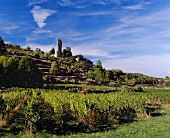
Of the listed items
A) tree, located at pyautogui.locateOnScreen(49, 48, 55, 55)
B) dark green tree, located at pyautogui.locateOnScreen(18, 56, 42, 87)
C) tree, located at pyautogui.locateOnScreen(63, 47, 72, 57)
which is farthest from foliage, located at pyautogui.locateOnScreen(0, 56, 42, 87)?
tree, located at pyautogui.locateOnScreen(63, 47, 72, 57)

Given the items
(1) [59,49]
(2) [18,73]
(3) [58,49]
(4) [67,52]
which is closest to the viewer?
(2) [18,73]

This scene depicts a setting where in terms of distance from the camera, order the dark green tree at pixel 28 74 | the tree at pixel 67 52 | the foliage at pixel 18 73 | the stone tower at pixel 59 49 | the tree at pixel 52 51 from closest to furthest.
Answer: the foliage at pixel 18 73
the dark green tree at pixel 28 74
the stone tower at pixel 59 49
the tree at pixel 52 51
the tree at pixel 67 52

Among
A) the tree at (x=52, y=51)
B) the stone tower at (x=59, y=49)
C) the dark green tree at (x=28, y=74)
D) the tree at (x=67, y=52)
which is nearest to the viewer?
the dark green tree at (x=28, y=74)

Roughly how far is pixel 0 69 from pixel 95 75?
60.4 metres

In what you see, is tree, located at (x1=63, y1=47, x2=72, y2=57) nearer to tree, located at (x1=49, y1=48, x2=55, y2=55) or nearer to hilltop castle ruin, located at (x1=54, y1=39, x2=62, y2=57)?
hilltop castle ruin, located at (x1=54, y1=39, x2=62, y2=57)

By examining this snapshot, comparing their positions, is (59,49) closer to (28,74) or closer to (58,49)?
(58,49)

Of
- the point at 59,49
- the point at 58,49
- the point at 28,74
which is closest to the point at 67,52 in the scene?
the point at 59,49

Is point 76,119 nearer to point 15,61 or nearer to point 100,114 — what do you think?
point 100,114

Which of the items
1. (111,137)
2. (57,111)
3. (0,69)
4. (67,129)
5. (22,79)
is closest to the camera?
(111,137)

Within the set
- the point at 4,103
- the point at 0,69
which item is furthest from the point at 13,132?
the point at 0,69

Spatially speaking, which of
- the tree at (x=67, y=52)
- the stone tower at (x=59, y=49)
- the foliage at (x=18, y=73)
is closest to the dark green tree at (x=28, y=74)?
the foliage at (x=18, y=73)

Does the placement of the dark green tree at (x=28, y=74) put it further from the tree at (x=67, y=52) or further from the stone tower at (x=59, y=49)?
the tree at (x=67, y=52)

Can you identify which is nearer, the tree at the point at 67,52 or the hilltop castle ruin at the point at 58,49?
the hilltop castle ruin at the point at 58,49

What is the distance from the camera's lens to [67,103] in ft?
96.4
